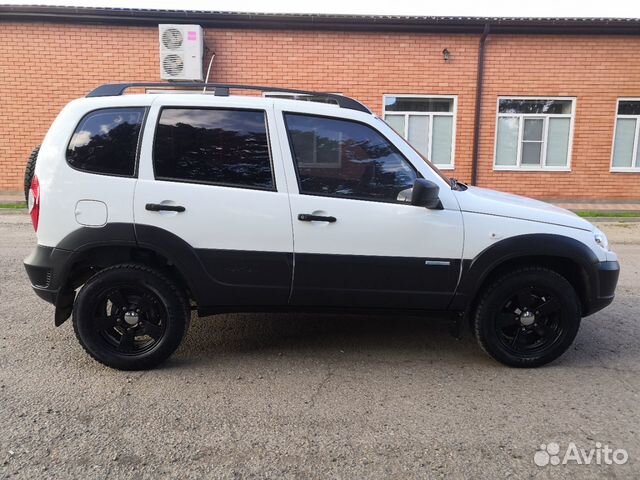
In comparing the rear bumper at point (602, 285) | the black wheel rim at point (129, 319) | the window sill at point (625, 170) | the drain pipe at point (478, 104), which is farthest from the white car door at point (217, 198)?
the window sill at point (625, 170)

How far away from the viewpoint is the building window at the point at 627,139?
1240 cm

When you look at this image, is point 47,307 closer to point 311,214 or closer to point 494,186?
point 311,214

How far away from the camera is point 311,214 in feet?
11.1

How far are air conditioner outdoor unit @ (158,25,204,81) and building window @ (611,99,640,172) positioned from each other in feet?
34.3

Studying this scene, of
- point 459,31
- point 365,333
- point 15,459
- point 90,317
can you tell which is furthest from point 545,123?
point 15,459

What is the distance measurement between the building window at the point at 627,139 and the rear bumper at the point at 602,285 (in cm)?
1053

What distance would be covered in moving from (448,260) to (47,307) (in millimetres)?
3840

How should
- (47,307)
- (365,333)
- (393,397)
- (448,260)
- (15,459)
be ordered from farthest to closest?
(47,307) → (365,333) → (448,260) → (393,397) → (15,459)

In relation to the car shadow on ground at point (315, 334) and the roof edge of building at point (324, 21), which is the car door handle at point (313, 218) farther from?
the roof edge of building at point (324, 21)

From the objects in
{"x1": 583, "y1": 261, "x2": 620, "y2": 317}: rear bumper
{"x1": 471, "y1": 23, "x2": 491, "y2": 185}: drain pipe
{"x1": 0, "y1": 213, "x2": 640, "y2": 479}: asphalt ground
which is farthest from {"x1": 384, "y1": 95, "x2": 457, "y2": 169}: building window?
{"x1": 583, "y1": 261, "x2": 620, "y2": 317}: rear bumper

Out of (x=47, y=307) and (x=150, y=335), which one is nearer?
(x=150, y=335)

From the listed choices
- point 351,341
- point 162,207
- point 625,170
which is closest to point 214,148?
point 162,207

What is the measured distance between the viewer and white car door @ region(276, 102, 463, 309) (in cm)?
342

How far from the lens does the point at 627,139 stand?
41.2 ft
